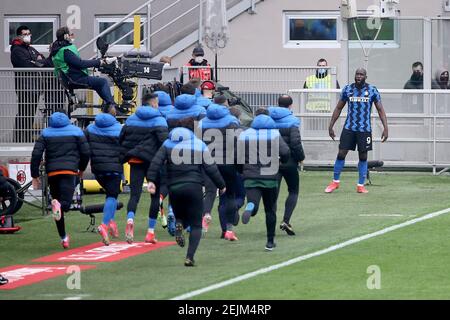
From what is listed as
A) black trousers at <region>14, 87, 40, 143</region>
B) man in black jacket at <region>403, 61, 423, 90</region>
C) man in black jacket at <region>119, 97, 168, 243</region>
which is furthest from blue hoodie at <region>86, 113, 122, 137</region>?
man in black jacket at <region>403, 61, 423, 90</region>

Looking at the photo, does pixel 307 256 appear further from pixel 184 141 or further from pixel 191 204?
pixel 184 141

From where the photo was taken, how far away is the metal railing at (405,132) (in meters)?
30.7

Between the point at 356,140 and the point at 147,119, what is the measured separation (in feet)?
21.0

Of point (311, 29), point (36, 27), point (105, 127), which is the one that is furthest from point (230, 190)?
point (36, 27)

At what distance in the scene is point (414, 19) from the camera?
103ft

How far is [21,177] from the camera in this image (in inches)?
1039

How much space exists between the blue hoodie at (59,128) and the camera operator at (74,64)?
3814 millimetres

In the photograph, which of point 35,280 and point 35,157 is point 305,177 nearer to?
point 35,157

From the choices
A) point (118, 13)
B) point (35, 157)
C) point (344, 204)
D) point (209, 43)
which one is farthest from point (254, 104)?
point (35, 157)

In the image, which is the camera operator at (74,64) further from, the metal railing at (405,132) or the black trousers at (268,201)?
the metal railing at (405,132)

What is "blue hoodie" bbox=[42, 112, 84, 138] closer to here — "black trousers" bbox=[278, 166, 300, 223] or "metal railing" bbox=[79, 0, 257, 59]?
"black trousers" bbox=[278, 166, 300, 223]

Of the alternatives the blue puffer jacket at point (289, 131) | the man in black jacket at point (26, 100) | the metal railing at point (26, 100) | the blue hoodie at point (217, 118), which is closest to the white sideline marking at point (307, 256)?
the blue puffer jacket at point (289, 131)

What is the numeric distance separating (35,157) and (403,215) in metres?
6.00

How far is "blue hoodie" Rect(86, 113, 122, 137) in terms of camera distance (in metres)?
21.9
